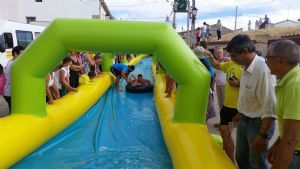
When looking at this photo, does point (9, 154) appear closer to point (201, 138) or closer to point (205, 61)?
point (201, 138)

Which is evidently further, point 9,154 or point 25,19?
point 25,19

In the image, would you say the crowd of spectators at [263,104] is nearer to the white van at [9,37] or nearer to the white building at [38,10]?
the white van at [9,37]

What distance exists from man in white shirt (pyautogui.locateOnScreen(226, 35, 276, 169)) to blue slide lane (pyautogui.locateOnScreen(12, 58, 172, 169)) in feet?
4.67

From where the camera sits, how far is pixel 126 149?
4.68m

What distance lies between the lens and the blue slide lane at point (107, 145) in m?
4.15

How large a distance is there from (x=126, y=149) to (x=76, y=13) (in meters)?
24.6

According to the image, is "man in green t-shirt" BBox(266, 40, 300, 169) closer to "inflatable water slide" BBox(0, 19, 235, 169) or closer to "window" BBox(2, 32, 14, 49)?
"inflatable water slide" BBox(0, 19, 235, 169)

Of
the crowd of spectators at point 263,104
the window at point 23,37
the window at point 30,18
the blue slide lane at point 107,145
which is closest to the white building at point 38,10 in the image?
the window at point 30,18

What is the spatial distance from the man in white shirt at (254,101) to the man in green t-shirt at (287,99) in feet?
1.11

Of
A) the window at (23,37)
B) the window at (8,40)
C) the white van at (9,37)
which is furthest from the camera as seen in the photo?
the window at (23,37)

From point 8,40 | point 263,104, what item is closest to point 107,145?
point 263,104

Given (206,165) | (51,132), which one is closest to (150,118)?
(51,132)

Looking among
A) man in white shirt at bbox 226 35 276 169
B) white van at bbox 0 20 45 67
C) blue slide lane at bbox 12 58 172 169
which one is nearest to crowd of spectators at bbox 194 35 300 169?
man in white shirt at bbox 226 35 276 169

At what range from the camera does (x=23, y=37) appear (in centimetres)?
1217
